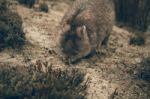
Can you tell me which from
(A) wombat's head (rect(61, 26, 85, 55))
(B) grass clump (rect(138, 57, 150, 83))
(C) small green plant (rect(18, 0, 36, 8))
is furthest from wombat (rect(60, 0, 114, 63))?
(C) small green plant (rect(18, 0, 36, 8))

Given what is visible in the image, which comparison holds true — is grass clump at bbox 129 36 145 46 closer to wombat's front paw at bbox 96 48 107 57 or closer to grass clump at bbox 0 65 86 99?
wombat's front paw at bbox 96 48 107 57

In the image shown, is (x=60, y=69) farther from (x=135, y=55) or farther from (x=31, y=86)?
(x=135, y=55)

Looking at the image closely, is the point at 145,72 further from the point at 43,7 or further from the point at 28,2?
the point at 28,2

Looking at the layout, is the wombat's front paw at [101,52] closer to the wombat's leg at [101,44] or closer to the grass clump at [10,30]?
the wombat's leg at [101,44]

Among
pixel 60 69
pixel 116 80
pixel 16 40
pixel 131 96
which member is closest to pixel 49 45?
pixel 16 40

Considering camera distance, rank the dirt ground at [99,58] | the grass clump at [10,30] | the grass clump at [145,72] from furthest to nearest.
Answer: the grass clump at [10,30], the grass clump at [145,72], the dirt ground at [99,58]

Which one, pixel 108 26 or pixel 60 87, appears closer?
pixel 60 87

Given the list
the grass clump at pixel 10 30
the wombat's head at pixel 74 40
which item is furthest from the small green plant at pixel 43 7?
the wombat's head at pixel 74 40
